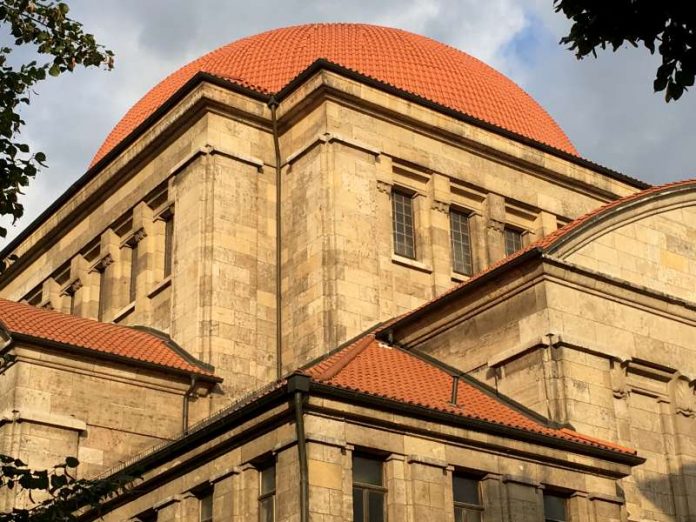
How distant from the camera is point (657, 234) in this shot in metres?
30.0

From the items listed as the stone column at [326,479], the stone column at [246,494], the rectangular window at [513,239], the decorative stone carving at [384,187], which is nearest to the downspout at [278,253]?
the decorative stone carving at [384,187]

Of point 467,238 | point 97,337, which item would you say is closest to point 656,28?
point 97,337

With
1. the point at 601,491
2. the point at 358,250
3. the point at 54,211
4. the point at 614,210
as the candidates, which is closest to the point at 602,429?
the point at 601,491

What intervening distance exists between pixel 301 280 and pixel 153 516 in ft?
30.7

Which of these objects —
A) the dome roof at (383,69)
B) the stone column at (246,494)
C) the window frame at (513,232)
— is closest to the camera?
the stone column at (246,494)

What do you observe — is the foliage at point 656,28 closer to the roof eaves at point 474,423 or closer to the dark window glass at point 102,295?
the roof eaves at point 474,423

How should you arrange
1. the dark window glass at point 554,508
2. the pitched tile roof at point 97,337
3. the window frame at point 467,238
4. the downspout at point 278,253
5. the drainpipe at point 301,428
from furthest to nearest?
the window frame at point 467,238
the downspout at point 278,253
the pitched tile roof at point 97,337
the dark window glass at point 554,508
the drainpipe at point 301,428

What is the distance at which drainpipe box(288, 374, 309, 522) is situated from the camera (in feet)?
66.3

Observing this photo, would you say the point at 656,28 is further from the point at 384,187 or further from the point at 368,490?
the point at 384,187

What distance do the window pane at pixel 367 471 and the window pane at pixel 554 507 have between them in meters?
3.21

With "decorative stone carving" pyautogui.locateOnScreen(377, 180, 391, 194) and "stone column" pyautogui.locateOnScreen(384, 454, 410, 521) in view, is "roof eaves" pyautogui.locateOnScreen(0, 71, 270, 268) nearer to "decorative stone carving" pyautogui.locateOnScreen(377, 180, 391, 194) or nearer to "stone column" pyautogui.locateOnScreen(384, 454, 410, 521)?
"decorative stone carving" pyautogui.locateOnScreen(377, 180, 391, 194)

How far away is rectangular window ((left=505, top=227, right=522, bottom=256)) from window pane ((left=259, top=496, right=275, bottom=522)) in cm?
1565

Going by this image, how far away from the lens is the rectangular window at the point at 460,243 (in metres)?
34.0

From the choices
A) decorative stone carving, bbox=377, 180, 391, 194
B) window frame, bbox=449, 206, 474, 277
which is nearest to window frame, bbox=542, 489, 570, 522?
window frame, bbox=449, 206, 474, 277
